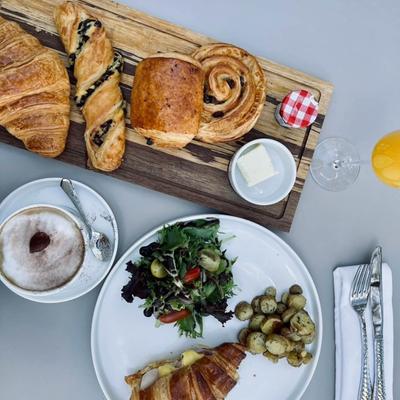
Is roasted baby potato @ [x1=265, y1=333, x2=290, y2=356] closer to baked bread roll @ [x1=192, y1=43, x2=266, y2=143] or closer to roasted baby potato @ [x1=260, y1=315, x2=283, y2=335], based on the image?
roasted baby potato @ [x1=260, y1=315, x2=283, y2=335]

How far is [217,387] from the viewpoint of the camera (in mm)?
1549

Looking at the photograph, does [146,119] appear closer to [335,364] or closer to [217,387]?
[217,387]

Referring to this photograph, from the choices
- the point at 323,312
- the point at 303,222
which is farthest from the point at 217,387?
the point at 303,222

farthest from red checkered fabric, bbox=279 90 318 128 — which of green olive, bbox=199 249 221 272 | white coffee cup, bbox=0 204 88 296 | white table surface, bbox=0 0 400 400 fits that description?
white coffee cup, bbox=0 204 88 296

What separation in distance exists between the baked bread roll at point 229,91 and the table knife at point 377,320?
1.87 ft

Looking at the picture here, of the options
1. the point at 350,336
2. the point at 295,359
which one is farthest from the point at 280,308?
the point at 350,336

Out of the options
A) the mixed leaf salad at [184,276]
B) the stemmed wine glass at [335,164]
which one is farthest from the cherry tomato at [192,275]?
the stemmed wine glass at [335,164]

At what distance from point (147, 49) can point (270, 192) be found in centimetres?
54

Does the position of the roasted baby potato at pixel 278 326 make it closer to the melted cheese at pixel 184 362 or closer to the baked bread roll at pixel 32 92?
the melted cheese at pixel 184 362

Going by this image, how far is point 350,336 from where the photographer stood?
1.74m

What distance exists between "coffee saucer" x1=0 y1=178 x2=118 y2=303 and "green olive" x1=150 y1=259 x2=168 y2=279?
114mm

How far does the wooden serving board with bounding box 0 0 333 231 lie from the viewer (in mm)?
1580

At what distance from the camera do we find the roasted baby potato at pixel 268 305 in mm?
1627

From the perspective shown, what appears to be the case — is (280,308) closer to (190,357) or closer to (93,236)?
(190,357)
